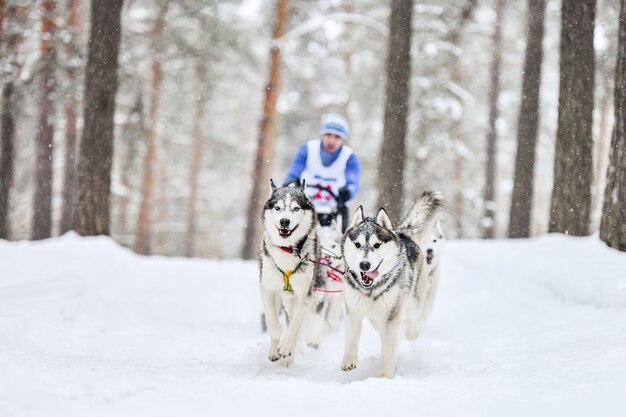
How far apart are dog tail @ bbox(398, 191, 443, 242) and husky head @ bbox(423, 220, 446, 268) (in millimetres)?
240

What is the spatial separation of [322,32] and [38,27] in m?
7.34

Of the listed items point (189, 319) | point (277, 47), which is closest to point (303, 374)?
point (189, 319)

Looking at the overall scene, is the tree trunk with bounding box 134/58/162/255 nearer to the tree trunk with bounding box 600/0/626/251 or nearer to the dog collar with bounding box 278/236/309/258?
the dog collar with bounding box 278/236/309/258

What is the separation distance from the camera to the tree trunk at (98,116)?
8.77 meters

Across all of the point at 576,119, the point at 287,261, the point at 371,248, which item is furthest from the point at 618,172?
the point at 287,261

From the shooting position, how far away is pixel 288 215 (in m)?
4.82

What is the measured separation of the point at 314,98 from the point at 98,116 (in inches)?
461

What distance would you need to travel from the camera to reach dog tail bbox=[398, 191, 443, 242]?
230 inches

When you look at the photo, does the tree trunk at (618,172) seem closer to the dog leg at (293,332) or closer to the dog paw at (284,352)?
the dog leg at (293,332)

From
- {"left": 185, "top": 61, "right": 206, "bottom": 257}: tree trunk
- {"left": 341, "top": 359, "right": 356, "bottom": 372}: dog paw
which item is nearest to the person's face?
{"left": 341, "top": 359, "right": 356, "bottom": 372}: dog paw

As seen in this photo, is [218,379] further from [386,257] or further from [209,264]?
[209,264]

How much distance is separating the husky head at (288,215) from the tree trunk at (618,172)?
12.6ft

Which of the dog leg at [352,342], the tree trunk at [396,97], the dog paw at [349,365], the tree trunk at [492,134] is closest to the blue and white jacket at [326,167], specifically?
the dog leg at [352,342]

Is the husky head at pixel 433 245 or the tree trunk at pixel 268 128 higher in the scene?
the tree trunk at pixel 268 128
